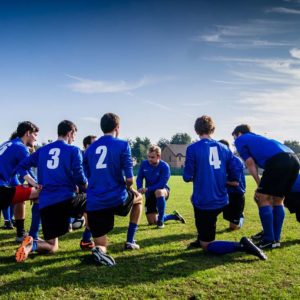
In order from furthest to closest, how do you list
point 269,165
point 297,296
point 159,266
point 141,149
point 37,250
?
point 141,149
point 269,165
point 37,250
point 159,266
point 297,296

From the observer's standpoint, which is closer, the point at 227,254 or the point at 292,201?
the point at 227,254

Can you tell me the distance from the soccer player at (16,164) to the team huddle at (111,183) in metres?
0.02

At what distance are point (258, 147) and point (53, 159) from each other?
12.3ft

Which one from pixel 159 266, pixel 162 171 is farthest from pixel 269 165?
pixel 162 171

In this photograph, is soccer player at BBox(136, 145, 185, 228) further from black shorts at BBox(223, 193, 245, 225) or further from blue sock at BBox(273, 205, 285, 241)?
blue sock at BBox(273, 205, 285, 241)

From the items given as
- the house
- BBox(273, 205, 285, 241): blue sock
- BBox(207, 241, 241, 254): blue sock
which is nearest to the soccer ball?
BBox(207, 241, 241, 254): blue sock

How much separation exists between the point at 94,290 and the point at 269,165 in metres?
3.84

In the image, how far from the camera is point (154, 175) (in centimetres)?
935

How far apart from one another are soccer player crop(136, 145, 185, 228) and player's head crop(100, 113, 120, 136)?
3283 millimetres

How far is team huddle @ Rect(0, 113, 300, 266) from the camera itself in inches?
221

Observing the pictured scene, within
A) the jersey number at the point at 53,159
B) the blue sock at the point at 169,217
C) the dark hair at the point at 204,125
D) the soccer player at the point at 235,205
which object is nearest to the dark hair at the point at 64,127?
the jersey number at the point at 53,159

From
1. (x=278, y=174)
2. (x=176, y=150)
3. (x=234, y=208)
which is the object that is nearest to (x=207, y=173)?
(x=278, y=174)

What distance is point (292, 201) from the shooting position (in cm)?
710

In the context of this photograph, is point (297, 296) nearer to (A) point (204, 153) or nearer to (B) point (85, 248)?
(A) point (204, 153)
